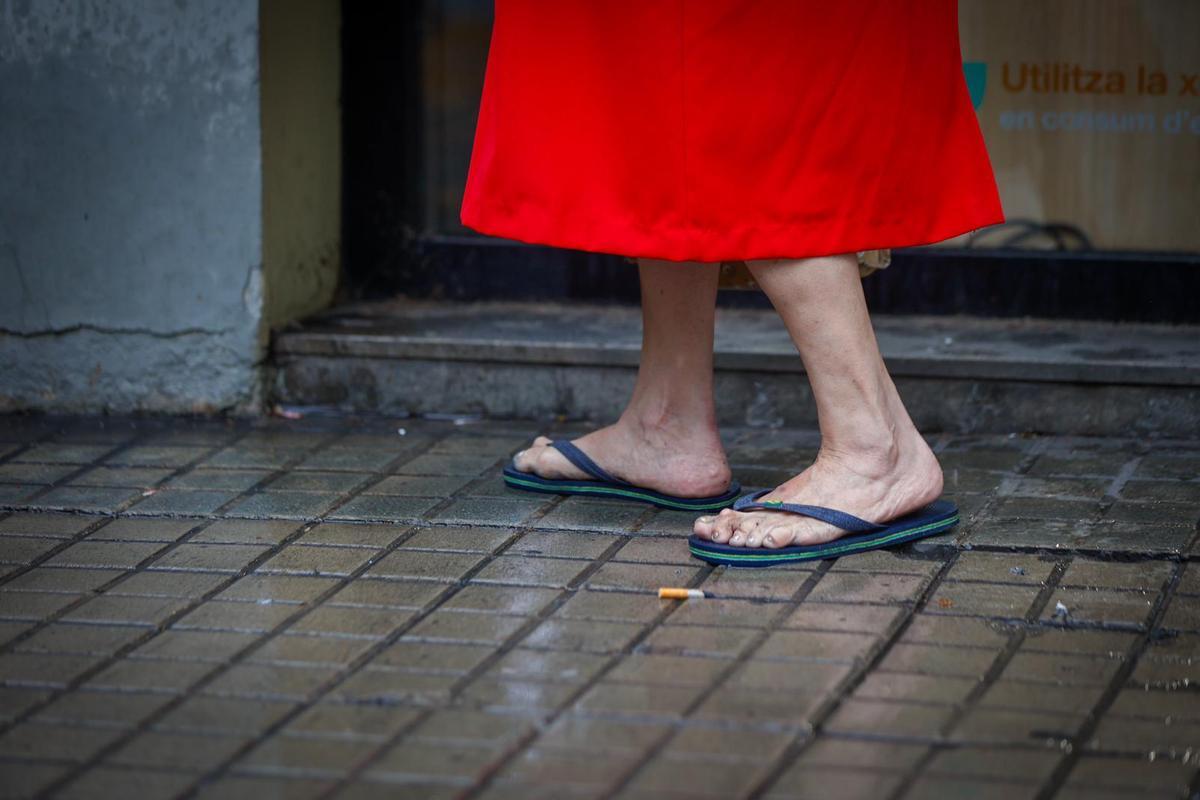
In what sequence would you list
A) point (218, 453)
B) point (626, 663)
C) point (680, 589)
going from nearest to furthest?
point (626, 663) < point (680, 589) < point (218, 453)

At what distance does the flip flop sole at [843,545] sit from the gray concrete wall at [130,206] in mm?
1649

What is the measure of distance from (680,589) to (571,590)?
0.60 feet

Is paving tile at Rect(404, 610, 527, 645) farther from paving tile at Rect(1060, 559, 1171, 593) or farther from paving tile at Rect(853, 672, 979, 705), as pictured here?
paving tile at Rect(1060, 559, 1171, 593)

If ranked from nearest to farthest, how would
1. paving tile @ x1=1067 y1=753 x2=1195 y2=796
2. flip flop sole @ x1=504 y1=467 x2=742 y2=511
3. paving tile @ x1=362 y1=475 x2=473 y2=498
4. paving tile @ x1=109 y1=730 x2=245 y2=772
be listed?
paving tile @ x1=1067 y1=753 x2=1195 y2=796, paving tile @ x1=109 y1=730 x2=245 y2=772, flip flop sole @ x1=504 y1=467 x2=742 y2=511, paving tile @ x1=362 y1=475 x2=473 y2=498

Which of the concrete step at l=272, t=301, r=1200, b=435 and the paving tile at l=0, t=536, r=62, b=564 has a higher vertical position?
the concrete step at l=272, t=301, r=1200, b=435

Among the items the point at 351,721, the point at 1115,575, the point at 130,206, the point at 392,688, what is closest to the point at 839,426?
the point at 1115,575

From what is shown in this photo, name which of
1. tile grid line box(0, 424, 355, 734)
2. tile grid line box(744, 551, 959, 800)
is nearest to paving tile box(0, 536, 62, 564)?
tile grid line box(0, 424, 355, 734)

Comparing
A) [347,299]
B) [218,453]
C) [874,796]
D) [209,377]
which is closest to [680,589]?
[874,796]

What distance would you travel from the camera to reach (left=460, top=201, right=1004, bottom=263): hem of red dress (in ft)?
8.86

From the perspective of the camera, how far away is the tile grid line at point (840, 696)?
1.97 metres

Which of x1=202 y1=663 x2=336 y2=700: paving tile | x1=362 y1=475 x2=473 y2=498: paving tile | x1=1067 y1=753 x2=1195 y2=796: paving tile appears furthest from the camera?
x1=362 y1=475 x2=473 y2=498: paving tile

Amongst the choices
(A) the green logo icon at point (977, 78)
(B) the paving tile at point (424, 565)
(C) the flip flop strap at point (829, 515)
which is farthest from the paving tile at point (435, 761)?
(A) the green logo icon at point (977, 78)

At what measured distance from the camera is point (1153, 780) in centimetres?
196

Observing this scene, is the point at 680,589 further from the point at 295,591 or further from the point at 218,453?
the point at 218,453
